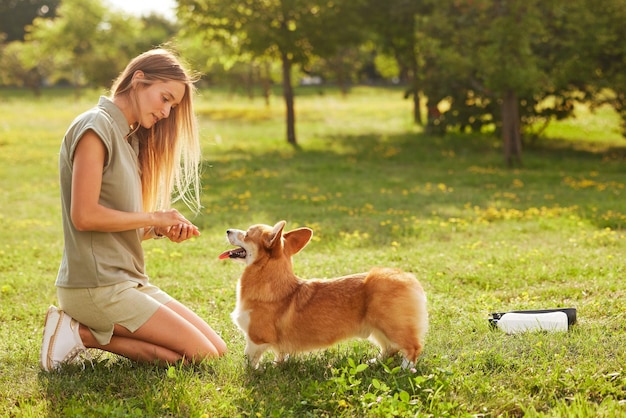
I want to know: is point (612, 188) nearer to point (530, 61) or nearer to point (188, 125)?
point (530, 61)

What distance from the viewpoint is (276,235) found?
170 inches

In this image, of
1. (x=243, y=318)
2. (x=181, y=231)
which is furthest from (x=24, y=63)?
(x=243, y=318)

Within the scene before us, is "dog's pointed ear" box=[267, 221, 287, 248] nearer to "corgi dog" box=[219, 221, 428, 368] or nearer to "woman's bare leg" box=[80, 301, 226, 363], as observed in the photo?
"corgi dog" box=[219, 221, 428, 368]

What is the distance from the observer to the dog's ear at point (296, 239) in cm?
454

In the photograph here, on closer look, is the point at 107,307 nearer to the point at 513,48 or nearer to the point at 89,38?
the point at 513,48

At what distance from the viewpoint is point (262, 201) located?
12438 millimetres

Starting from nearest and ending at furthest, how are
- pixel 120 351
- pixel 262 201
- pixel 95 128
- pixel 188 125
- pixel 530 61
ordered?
pixel 95 128 → pixel 120 351 → pixel 188 125 → pixel 262 201 → pixel 530 61

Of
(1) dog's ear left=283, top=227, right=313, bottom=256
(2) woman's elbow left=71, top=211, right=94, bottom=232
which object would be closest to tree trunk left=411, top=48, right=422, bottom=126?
(1) dog's ear left=283, top=227, right=313, bottom=256

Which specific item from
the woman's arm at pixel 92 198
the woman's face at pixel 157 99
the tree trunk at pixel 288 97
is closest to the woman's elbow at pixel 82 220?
the woman's arm at pixel 92 198

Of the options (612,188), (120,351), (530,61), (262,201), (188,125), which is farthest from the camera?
(530,61)

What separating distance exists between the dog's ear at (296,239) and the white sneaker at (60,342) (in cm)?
148

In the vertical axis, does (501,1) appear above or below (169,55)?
above

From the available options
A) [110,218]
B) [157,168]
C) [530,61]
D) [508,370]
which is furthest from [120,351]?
[530,61]

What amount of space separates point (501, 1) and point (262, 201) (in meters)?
8.38
